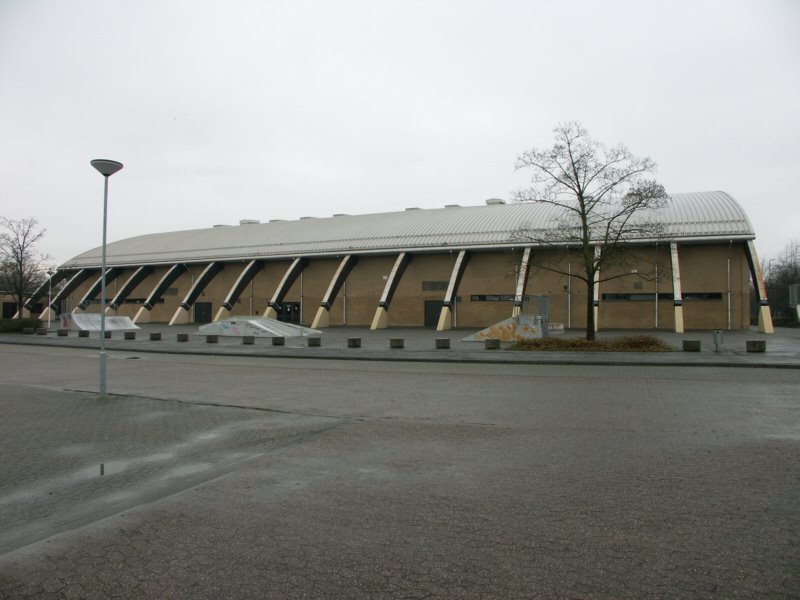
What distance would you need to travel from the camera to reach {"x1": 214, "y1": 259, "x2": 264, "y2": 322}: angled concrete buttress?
47500 millimetres

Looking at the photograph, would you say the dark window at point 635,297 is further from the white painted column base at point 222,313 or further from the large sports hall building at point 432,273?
the white painted column base at point 222,313

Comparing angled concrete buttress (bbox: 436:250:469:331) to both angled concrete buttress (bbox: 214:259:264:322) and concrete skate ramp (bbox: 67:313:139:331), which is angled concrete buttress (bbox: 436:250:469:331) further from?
concrete skate ramp (bbox: 67:313:139:331)

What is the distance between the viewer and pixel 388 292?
42.4m

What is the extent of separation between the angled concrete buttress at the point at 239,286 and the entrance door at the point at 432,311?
1578cm

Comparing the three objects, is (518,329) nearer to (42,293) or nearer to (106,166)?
(106,166)

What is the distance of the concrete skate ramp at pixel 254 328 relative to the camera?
117 ft

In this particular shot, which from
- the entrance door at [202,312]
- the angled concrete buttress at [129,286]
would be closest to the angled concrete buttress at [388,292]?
the entrance door at [202,312]

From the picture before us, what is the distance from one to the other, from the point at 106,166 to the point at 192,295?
4081cm

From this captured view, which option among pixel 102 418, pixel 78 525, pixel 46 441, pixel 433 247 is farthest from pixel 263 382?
pixel 433 247

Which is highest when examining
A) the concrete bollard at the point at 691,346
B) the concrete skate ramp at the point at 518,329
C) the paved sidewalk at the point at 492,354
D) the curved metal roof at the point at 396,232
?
the curved metal roof at the point at 396,232

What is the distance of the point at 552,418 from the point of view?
9.30 metres

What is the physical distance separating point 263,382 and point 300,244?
3621 cm

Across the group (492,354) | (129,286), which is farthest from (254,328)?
(129,286)

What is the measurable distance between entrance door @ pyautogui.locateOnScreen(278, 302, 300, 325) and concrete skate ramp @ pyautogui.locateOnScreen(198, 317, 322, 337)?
11.6m
